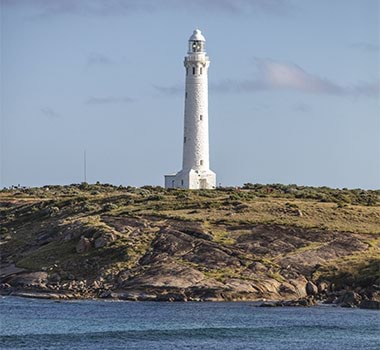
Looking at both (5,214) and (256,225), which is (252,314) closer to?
(256,225)

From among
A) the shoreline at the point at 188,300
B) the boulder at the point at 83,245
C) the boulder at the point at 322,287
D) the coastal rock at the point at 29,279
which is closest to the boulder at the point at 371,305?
the shoreline at the point at 188,300

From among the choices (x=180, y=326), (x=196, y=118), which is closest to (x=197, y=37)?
(x=196, y=118)

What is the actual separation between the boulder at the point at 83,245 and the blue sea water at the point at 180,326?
990 centimetres

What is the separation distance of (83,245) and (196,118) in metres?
26.2

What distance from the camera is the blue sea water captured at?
58.7 meters

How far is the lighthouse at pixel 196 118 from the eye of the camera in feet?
350

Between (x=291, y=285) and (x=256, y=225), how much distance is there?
10.3 meters

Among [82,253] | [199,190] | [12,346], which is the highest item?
[199,190]

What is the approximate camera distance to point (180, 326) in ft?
209

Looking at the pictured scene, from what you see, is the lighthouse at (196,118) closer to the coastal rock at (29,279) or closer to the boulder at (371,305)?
the coastal rock at (29,279)

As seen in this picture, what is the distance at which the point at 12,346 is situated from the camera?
189 feet

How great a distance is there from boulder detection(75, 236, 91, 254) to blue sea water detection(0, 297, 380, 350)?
9.90 m

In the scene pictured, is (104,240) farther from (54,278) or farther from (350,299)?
(350,299)

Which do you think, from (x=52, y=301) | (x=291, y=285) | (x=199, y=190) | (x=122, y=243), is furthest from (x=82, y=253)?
(x=199, y=190)
